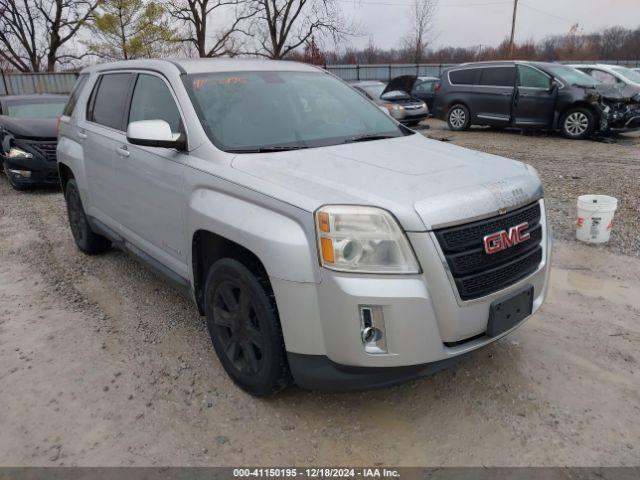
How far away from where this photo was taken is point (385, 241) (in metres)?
2.23

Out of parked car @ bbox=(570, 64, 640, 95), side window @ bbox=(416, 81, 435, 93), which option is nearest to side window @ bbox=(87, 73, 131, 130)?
parked car @ bbox=(570, 64, 640, 95)

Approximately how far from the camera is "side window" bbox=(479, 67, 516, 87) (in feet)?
40.5

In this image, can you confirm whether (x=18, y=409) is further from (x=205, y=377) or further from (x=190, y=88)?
(x=190, y=88)

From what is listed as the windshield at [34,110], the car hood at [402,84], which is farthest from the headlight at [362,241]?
the car hood at [402,84]

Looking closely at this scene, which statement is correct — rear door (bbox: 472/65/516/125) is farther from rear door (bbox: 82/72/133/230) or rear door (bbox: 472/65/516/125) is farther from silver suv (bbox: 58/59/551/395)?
rear door (bbox: 82/72/133/230)

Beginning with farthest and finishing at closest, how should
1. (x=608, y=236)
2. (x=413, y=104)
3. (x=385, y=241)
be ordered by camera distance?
(x=413, y=104)
(x=608, y=236)
(x=385, y=241)

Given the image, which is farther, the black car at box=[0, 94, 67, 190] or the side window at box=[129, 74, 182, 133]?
the black car at box=[0, 94, 67, 190]

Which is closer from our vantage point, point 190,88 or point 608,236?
point 190,88

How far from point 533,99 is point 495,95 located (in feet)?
3.25

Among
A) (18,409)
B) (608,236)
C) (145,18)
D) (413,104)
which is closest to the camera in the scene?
(18,409)

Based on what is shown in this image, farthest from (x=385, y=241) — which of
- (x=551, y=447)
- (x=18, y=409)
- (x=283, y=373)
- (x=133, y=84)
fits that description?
(x=133, y=84)

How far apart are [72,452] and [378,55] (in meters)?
48.4

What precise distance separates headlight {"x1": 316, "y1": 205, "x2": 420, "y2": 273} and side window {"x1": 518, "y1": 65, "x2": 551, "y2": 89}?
A: 11171mm

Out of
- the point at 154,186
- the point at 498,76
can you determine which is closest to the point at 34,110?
the point at 154,186
